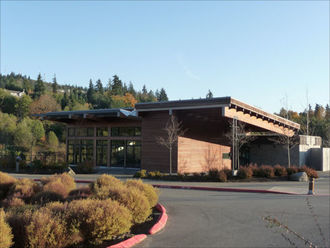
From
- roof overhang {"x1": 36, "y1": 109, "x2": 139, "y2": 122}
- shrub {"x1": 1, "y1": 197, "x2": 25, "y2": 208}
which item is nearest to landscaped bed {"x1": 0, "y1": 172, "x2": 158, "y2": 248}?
shrub {"x1": 1, "y1": 197, "x2": 25, "y2": 208}

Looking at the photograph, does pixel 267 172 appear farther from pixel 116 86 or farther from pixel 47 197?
pixel 116 86

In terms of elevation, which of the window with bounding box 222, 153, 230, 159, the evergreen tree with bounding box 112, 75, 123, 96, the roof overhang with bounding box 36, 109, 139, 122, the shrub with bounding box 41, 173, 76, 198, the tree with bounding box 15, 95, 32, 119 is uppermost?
the evergreen tree with bounding box 112, 75, 123, 96

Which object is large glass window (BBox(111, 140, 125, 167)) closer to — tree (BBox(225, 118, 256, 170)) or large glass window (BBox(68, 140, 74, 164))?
large glass window (BBox(68, 140, 74, 164))

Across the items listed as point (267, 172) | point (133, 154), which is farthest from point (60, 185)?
point (133, 154)

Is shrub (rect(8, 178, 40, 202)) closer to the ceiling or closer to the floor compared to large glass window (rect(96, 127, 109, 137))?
closer to the floor

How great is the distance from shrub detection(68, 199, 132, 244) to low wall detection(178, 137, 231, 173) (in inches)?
724

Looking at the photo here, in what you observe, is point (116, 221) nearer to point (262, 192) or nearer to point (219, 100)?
point (262, 192)

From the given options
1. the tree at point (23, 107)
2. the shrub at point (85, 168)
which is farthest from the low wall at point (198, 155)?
the tree at point (23, 107)

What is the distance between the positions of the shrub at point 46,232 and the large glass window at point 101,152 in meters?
24.3

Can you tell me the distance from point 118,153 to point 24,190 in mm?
18013

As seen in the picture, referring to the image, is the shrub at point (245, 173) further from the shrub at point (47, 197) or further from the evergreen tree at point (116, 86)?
the evergreen tree at point (116, 86)

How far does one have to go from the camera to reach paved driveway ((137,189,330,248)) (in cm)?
689

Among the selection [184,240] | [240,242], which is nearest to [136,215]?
[184,240]

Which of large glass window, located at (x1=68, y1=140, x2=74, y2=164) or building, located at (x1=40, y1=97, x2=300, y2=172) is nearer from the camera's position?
building, located at (x1=40, y1=97, x2=300, y2=172)
